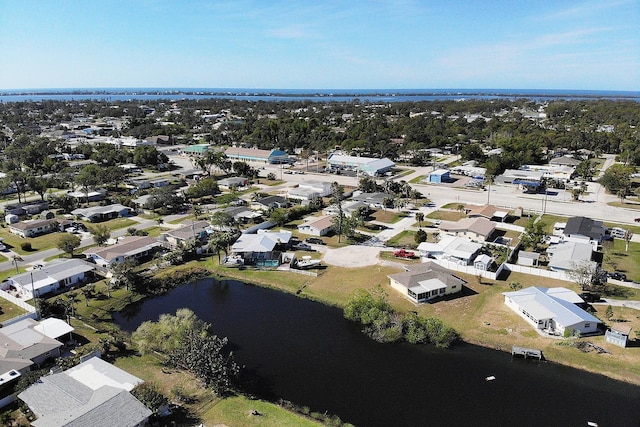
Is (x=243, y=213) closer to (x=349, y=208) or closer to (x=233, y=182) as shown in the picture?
(x=349, y=208)

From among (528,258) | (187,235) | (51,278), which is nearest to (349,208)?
(187,235)

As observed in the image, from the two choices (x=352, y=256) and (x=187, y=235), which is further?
(x=187, y=235)

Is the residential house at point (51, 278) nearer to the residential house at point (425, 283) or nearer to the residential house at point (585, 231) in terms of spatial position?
the residential house at point (425, 283)

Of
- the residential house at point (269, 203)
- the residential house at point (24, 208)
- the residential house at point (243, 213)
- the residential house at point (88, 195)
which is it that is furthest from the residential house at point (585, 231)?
the residential house at point (24, 208)

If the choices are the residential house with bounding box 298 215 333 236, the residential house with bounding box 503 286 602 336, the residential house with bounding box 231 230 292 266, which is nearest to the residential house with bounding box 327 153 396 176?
the residential house with bounding box 298 215 333 236

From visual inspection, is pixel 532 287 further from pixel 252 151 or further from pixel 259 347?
pixel 252 151

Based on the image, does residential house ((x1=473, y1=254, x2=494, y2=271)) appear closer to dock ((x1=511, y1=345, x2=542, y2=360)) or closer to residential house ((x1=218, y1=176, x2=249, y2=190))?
dock ((x1=511, y1=345, x2=542, y2=360))

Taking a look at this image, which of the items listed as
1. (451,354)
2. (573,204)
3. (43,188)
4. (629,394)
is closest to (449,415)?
(451,354)
